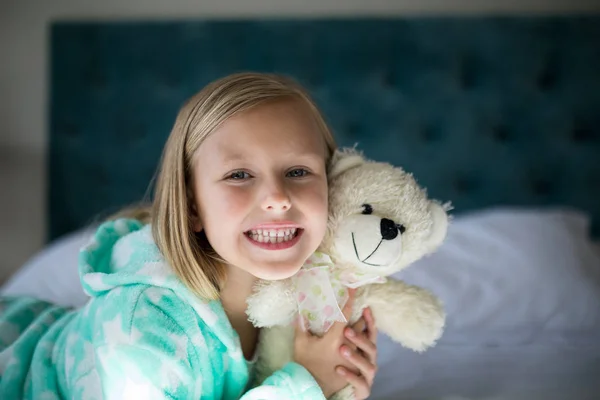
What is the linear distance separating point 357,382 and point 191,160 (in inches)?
16.5

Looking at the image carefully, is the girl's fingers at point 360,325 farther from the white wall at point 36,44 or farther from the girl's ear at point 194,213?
the white wall at point 36,44

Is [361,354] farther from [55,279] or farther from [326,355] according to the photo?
[55,279]

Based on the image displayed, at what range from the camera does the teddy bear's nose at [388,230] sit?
81 centimetres

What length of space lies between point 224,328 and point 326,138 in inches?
13.2

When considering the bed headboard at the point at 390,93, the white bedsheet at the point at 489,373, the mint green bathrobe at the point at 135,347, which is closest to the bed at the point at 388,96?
the bed headboard at the point at 390,93

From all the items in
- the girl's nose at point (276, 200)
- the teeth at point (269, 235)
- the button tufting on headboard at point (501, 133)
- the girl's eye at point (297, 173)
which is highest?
the button tufting on headboard at point (501, 133)

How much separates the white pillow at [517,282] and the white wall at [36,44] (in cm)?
82

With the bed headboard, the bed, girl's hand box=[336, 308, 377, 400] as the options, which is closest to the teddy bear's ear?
girl's hand box=[336, 308, 377, 400]

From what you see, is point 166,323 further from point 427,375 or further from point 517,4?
point 517,4

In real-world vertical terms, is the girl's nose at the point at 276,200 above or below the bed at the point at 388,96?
below

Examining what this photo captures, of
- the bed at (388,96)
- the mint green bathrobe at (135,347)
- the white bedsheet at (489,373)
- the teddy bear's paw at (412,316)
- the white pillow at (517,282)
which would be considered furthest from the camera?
the bed at (388,96)

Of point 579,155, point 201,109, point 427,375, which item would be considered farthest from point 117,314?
point 579,155

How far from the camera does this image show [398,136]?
6.66 feet

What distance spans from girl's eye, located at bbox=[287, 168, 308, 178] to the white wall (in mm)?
1350
